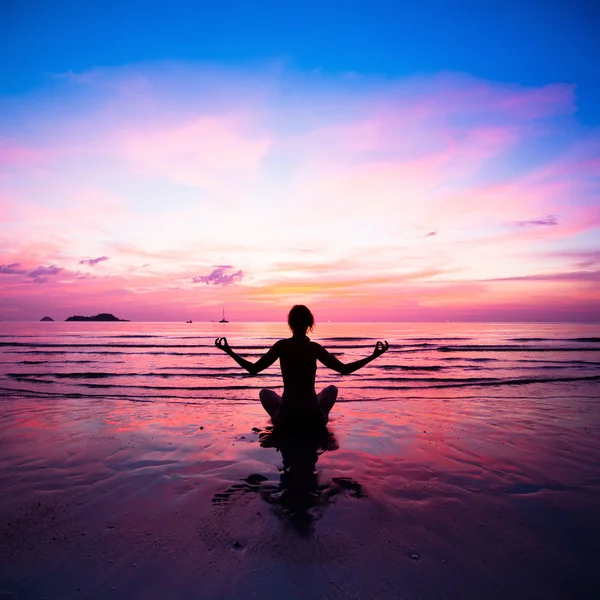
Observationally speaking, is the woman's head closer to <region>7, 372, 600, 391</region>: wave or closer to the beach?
the beach

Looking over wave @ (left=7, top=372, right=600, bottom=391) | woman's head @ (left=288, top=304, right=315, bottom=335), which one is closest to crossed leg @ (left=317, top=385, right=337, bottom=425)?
woman's head @ (left=288, top=304, right=315, bottom=335)

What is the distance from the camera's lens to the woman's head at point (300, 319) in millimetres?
6883

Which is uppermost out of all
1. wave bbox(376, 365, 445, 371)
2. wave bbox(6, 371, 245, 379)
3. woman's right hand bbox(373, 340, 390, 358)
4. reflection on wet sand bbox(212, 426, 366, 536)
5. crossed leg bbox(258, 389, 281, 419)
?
woman's right hand bbox(373, 340, 390, 358)

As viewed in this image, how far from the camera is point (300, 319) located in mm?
6875

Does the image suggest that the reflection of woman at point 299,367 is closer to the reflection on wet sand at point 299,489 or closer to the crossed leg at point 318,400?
the crossed leg at point 318,400

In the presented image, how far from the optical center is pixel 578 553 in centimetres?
342

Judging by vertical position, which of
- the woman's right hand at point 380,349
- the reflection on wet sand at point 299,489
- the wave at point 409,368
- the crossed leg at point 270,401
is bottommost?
the wave at point 409,368

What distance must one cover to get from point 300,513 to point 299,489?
2.46ft

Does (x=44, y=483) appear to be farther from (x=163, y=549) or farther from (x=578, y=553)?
(x=578, y=553)

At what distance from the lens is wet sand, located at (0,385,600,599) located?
120 inches

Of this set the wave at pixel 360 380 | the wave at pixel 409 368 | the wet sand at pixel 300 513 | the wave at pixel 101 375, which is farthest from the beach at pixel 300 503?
the wave at pixel 409 368

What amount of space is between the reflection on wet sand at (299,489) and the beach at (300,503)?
34 mm

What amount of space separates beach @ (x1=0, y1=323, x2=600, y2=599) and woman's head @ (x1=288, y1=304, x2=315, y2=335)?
2.24 m

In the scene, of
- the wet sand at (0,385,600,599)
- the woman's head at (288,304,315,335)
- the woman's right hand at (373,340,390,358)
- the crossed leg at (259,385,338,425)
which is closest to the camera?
the wet sand at (0,385,600,599)
